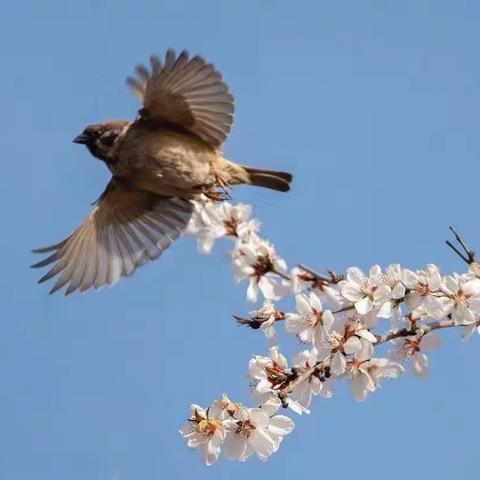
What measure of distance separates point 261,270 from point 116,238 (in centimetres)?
207

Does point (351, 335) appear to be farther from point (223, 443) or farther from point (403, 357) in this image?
point (223, 443)

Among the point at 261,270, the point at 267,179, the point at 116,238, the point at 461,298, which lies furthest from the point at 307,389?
the point at 116,238

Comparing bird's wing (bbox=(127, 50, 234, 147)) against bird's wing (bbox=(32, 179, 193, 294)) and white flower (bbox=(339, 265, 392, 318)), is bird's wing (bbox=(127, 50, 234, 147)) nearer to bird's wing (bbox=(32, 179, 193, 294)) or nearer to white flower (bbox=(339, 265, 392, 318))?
bird's wing (bbox=(32, 179, 193, 294))

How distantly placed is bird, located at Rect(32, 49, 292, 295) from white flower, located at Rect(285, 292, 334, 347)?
2244 millimetres

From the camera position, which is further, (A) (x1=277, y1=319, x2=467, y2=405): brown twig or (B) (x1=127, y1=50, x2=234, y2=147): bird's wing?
(B) (x1=127, y1=50, x2=234, y2=147): bird's wing

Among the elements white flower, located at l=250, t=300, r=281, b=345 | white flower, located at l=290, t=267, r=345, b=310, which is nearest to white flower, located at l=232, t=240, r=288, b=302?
white flower, located at l=290, t=267, r=345, b=310

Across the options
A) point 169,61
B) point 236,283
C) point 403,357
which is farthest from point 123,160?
point 403,357

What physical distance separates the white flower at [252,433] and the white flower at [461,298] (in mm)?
842

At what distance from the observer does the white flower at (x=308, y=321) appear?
376cm

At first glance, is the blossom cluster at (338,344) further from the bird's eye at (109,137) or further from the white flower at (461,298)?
the bird's eye at (109,137)

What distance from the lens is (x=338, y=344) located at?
3.70 meters

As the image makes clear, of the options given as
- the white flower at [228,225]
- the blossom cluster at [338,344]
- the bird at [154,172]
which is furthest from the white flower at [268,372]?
the bird at [154,172]

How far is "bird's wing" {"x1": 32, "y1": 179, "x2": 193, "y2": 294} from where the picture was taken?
6168 mm

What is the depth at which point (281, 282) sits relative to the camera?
4.69m
